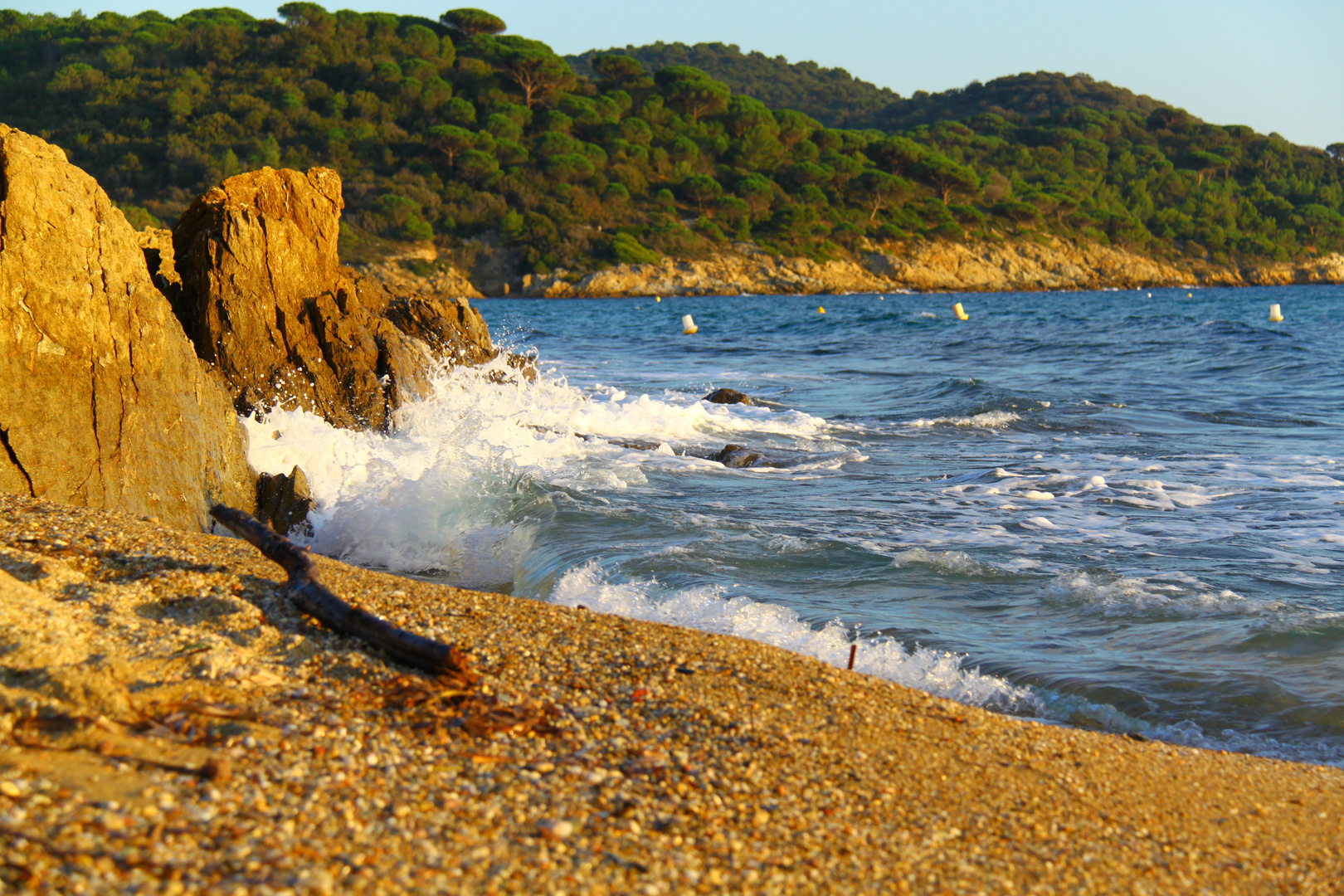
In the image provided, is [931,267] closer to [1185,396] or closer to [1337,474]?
[1185,396]

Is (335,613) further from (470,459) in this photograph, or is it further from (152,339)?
(470,459)

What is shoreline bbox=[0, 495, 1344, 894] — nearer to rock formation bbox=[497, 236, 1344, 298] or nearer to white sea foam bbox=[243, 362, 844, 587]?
white sea foam bbox=[243, 362, 844, 587]

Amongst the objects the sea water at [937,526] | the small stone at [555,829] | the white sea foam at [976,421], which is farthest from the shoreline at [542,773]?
the white sea foam at [976,421]

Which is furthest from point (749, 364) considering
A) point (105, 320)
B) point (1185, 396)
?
point (105, 320)

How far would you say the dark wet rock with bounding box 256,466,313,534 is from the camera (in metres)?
7.01

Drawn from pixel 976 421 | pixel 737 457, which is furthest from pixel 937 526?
pixel 976 421

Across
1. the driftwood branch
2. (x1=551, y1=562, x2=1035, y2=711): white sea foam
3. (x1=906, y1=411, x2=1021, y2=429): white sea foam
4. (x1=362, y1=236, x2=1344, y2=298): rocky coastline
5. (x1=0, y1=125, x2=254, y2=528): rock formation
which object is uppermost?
(x1=362, y1=236, x2=1344, y2=298): rocky coastline

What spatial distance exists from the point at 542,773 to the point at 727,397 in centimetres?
1272

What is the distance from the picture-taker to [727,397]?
50.0 feet

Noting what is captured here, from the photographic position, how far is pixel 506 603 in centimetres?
446

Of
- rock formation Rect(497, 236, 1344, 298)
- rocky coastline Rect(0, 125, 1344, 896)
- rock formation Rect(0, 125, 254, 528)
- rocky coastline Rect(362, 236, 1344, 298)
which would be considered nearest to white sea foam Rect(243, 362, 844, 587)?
rock formation Rect(0, 125, 254, 528)

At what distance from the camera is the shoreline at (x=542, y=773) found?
2.21 metres

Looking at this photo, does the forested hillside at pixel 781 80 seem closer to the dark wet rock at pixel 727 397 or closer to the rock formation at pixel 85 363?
the dark wet rock at pixel 727 397

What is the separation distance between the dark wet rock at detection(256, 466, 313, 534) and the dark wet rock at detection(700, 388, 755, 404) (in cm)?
883
